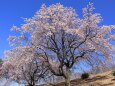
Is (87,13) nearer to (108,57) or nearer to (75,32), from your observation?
(75,32)

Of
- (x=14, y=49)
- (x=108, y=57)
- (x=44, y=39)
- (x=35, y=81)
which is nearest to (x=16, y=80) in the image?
(x=35, y=81)

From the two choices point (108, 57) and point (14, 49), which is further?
point (14, 49)

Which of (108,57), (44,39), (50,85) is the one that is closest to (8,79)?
(50,85)

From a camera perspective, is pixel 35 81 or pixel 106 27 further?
pixel 35 81

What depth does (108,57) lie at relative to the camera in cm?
3866

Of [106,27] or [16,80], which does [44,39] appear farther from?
[16,80]

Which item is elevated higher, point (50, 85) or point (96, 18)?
point (96, 18)

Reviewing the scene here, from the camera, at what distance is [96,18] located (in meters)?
38.4

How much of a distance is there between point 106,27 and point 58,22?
5875mm

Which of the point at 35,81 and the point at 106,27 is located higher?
the point at 106,27

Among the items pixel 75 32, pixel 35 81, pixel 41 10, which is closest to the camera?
pixel 75 32

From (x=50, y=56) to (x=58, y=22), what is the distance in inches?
203

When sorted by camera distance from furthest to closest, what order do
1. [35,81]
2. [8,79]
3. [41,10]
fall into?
[8,79]
[35,81]
[41,10]

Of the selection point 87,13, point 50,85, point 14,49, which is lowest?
point 50,85
